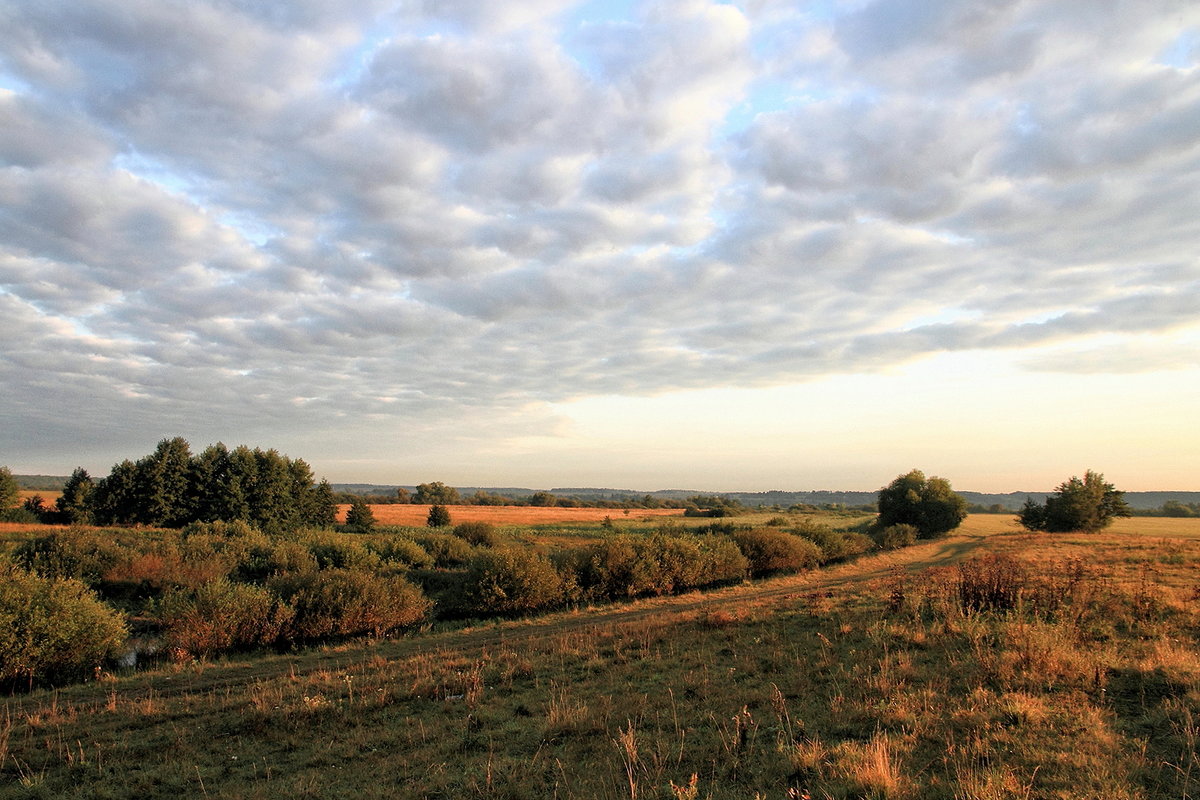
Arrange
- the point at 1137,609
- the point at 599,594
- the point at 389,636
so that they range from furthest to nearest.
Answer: the point at 599,594
the point at 389,636
the point at 1137,609

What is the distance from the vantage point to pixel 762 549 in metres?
35.0

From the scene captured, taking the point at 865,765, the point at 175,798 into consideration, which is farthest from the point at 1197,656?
the point at 175,798

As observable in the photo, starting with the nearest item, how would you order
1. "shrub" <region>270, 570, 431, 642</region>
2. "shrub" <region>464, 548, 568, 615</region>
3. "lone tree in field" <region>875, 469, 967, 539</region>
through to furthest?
"shrub" <region>270, 570, 431, 642</region> < "shrub" <region>464, 548, 568, 615</region> < "lone tree in field" <region>875, 469, 967, 539</region>

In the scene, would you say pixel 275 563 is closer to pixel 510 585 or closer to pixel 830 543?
pixel 510 585

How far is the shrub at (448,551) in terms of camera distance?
1427 inches

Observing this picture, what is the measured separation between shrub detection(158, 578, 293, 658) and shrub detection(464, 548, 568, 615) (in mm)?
6861

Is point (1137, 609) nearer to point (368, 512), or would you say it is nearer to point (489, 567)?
point (489, 567)

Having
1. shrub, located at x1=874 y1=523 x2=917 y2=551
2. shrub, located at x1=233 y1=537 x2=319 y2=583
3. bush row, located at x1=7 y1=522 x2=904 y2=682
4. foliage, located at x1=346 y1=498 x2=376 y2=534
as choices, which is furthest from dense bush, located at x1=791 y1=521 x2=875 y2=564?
foliage, located at x1=346 y1=498 x2=376 y2=534

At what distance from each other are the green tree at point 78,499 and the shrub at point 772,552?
55.4 meters

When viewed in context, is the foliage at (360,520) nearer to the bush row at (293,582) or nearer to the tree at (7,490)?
the bush row at (293,582)

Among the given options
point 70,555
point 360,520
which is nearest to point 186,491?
point 360,520

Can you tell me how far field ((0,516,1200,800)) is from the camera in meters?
5.54

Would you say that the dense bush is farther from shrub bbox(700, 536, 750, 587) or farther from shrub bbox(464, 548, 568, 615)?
shrub bbox(464, 548, 568, 615)

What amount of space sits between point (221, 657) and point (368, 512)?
4199 cm
